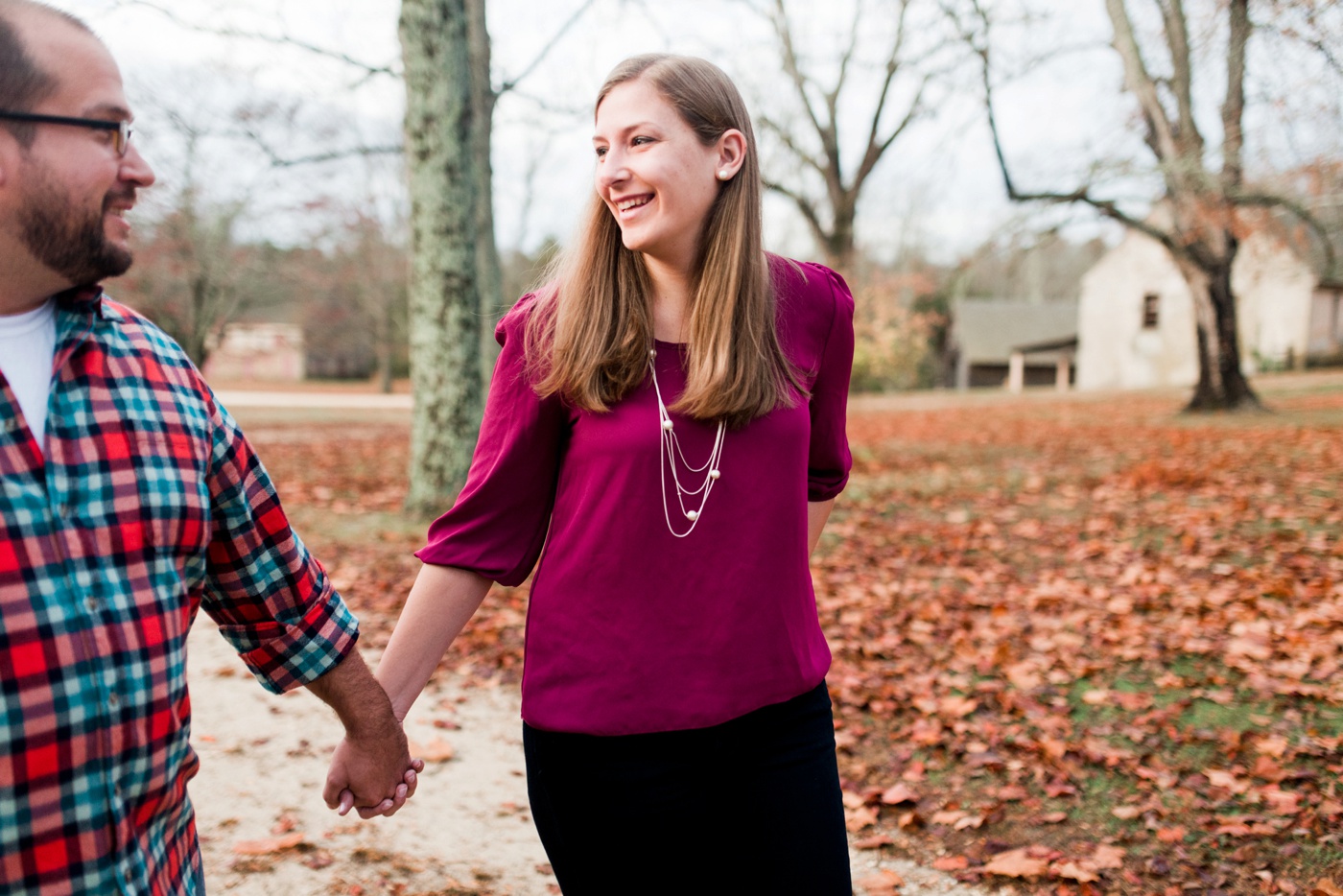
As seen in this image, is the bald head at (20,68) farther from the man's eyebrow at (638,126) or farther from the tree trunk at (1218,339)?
the tree trunk at (1218,339)

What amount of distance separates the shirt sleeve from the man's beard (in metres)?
0.31

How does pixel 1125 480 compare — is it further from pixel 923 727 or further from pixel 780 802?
pixel 780 802

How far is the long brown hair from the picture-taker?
2.11 metres

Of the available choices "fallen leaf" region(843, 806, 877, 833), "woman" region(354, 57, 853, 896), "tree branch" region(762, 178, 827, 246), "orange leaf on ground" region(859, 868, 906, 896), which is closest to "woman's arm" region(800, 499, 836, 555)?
"woman" region(354, 57, 853, 896)

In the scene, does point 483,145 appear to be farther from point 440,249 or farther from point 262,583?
point 262,583

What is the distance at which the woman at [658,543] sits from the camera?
2037 millimetres

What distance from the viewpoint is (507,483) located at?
2152mm

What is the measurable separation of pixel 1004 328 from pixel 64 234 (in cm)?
5953

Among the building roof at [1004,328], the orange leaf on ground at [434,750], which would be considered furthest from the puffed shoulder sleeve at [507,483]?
the building roof at [1004,328]

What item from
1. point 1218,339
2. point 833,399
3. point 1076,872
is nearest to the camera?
point 833,399

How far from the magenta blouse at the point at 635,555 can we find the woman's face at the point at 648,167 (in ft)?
0.85

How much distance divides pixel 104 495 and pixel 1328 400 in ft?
80.0

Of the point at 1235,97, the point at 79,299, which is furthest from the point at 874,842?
the point at 1235,97

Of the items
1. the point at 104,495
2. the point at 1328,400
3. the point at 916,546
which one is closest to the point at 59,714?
the point at 104,495
